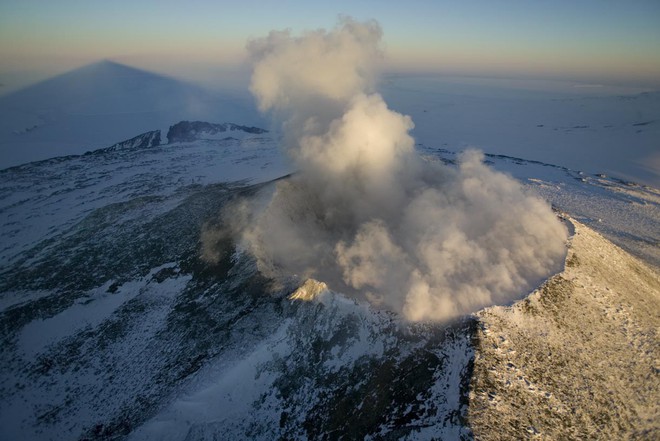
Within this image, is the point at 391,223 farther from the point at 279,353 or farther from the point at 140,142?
the point at 140,142

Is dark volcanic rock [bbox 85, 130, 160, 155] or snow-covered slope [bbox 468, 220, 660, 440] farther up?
snow-covered slope [bbox 468, 220, 660, 440]

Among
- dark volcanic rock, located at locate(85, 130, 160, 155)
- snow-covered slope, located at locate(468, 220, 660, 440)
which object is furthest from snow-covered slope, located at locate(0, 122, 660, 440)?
dark volcanic rock, located at locate(85, 130, 160, 155)

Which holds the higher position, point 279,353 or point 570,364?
point 570,364

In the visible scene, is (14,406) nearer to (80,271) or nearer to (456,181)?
(80,271)

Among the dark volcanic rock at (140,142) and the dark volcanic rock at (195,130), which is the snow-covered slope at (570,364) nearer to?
the dark volcanic rock at (195,130)

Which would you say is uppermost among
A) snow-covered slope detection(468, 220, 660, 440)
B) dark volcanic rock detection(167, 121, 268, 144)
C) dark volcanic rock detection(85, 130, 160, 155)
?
snow-covered slope detection(468, 220, 660, 440)

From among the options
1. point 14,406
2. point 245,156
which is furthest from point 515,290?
point 245,156

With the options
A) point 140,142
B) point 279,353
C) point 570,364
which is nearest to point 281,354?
point 279,353

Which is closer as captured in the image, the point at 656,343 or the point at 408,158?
the point at 656,343

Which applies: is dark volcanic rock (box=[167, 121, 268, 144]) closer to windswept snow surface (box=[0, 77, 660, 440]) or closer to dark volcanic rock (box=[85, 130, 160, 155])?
dark volcanic rock (box=[85, 130, 160, 155])
